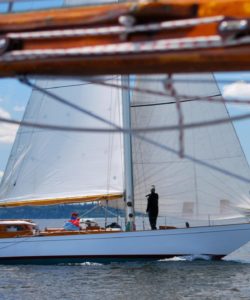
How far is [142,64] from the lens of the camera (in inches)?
154

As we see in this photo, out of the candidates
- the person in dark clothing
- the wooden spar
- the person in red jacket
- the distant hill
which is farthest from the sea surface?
the distant hill

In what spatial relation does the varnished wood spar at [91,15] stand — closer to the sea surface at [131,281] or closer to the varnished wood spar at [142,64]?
the varnished wood spar at [142,64]

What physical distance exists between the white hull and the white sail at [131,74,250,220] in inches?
30.2

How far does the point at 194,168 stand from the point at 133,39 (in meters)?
19.5

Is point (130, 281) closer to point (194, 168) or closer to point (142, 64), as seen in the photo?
point (194, 168)

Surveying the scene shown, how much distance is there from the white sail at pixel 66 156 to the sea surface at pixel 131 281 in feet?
8.54

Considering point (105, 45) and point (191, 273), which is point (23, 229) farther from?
point (105, 45)

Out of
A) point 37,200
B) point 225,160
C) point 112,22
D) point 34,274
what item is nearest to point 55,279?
point 34,274

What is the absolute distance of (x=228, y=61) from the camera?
3748mm

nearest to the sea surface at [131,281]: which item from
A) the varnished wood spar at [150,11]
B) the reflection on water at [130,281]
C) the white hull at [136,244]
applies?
the reflection on water at [130,281]

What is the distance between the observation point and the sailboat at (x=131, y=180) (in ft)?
73.0

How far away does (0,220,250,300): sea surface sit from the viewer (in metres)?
16.1

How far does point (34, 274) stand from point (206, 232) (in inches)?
213

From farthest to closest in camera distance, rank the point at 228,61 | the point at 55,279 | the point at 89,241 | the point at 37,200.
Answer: the point at 37,200 < the point at 89,241 < the point at 55,279 < the point at 228,61
